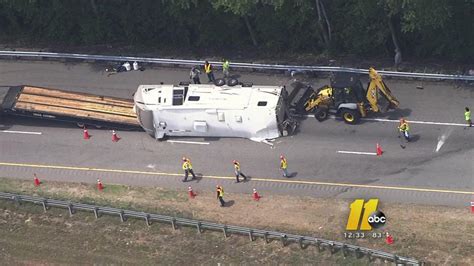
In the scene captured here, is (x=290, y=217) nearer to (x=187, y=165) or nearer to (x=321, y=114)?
(x=187, y=165)

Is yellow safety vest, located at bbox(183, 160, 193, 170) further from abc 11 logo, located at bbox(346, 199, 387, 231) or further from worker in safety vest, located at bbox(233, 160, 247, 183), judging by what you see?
abc 11 logo, located at bbox(346, 199, 387, 231)

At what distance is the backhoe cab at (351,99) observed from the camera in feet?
129

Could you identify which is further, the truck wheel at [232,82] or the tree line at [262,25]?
the tree line at [262,25]

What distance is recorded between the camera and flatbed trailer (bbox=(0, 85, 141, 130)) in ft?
134

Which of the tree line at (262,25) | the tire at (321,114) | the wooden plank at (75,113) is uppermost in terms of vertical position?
the tree line at (262,25)

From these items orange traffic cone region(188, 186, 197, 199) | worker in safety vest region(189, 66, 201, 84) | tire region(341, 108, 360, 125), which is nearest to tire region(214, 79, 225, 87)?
worker in safety vest region(189, 66, 201, 84)

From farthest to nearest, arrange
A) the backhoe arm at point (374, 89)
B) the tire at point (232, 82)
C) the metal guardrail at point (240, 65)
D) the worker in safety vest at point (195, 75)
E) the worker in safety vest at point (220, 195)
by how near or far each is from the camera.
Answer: the worker in safety vest at point (195, 75), the metal guardrail at point (240, 65), the tire at point (232, 82), the backhoe arm at point (374, 89), the worker in safety vest at point (220, 195)

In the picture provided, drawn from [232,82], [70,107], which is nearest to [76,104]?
[70,107]

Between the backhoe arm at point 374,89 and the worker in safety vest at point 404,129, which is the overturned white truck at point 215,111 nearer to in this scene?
the backhoe arm at point 374,89

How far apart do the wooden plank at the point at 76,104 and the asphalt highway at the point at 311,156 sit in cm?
121

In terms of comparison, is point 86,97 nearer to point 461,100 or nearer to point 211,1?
point 211,1

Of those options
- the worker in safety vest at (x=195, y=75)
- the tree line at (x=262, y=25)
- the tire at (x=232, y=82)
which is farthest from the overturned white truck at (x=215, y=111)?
the tree line at (x=262, y=25)

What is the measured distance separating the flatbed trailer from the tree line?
312 inches

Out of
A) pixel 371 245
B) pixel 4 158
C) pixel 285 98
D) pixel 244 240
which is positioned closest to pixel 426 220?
pixel 371 245
